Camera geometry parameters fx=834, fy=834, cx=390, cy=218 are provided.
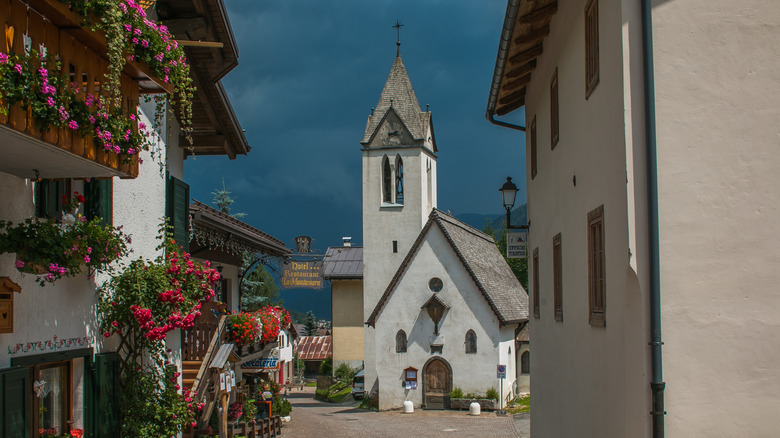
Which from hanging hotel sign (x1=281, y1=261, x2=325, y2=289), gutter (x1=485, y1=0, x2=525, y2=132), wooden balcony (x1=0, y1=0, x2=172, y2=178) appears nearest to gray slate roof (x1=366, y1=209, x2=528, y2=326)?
hanging hotel sign (x1=281, y1=261, x2=325, y2=289)

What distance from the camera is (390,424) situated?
106ft

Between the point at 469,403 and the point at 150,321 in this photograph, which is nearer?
the point at 150,321

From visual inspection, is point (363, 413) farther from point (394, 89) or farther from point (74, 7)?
point (74, 7)

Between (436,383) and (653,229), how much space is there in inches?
1248

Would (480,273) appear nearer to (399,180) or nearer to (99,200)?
(399,180)

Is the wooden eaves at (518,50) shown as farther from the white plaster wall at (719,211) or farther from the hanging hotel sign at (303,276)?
the hanging hotel sign at (303,276)

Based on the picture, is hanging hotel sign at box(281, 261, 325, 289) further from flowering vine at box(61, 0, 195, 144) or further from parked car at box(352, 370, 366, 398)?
flowering vine at box(61, 0, 195, 144)

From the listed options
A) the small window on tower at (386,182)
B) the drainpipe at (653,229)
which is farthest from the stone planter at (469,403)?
the drainpipe at (653,229)

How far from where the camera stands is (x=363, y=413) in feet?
122

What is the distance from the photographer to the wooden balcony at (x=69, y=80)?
6.32 meters

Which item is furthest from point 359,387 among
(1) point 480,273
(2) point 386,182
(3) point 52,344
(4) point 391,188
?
(3) point 52,344

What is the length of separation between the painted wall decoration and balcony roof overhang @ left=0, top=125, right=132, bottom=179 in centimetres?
158

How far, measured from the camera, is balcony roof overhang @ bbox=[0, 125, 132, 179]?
21.3 ft

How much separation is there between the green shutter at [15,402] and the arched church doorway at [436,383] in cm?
3103
